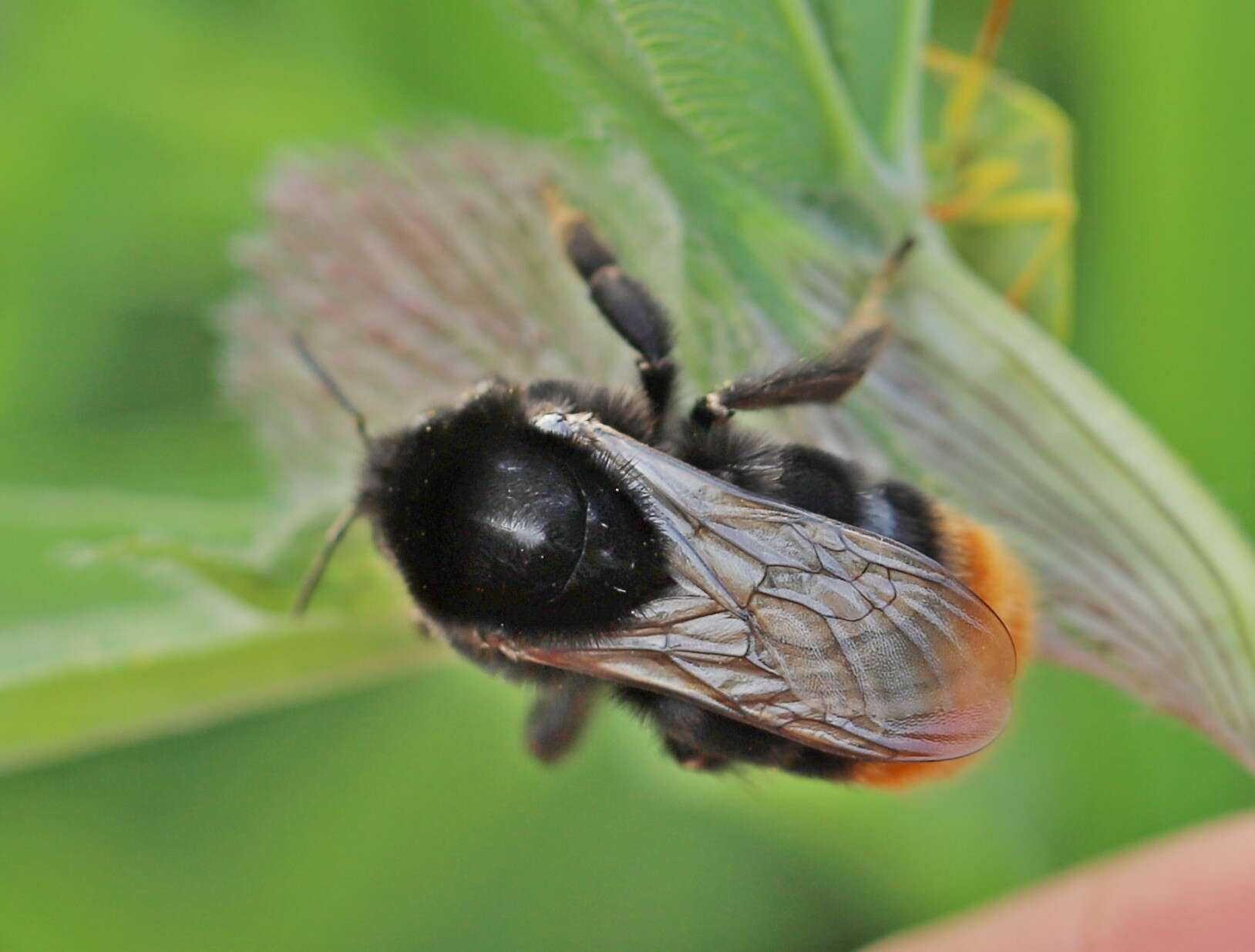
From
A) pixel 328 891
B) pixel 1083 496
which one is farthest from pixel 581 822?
pixel 1083 496

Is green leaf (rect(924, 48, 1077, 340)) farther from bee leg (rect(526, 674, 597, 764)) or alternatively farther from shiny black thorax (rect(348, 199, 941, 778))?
bee leg (rect(526, 674, 597, 764))

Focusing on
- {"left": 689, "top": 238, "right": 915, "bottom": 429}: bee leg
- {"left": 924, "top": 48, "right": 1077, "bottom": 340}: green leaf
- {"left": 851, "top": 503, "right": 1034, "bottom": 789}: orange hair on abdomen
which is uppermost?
{"left": 924, "top": 48, "right": 1077, "bottom": 340}: green leaf

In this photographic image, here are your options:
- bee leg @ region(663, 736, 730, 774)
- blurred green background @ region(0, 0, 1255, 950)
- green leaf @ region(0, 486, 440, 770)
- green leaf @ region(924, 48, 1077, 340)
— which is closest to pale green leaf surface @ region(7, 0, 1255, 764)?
green leaf @ region(0, 486, 440, 770)

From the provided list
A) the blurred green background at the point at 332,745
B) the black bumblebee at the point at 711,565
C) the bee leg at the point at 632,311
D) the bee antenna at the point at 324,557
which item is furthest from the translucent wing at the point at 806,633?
the blurred green background at the point at 332,745

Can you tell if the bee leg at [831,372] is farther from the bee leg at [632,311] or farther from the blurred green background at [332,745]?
the blurred green background at [332,745]

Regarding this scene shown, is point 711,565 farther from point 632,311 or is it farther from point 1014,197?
point 1014,197

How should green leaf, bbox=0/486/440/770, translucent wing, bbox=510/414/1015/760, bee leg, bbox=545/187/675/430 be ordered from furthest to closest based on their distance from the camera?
green leaf, bbox=0/486/440/770
bee leg, bbox=545/187/675/430
translucent wing, bbox=510/414/1015/760

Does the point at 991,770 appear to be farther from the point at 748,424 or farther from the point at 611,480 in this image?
the point at 611,480

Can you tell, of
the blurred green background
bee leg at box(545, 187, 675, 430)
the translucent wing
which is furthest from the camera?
the blurred green background
